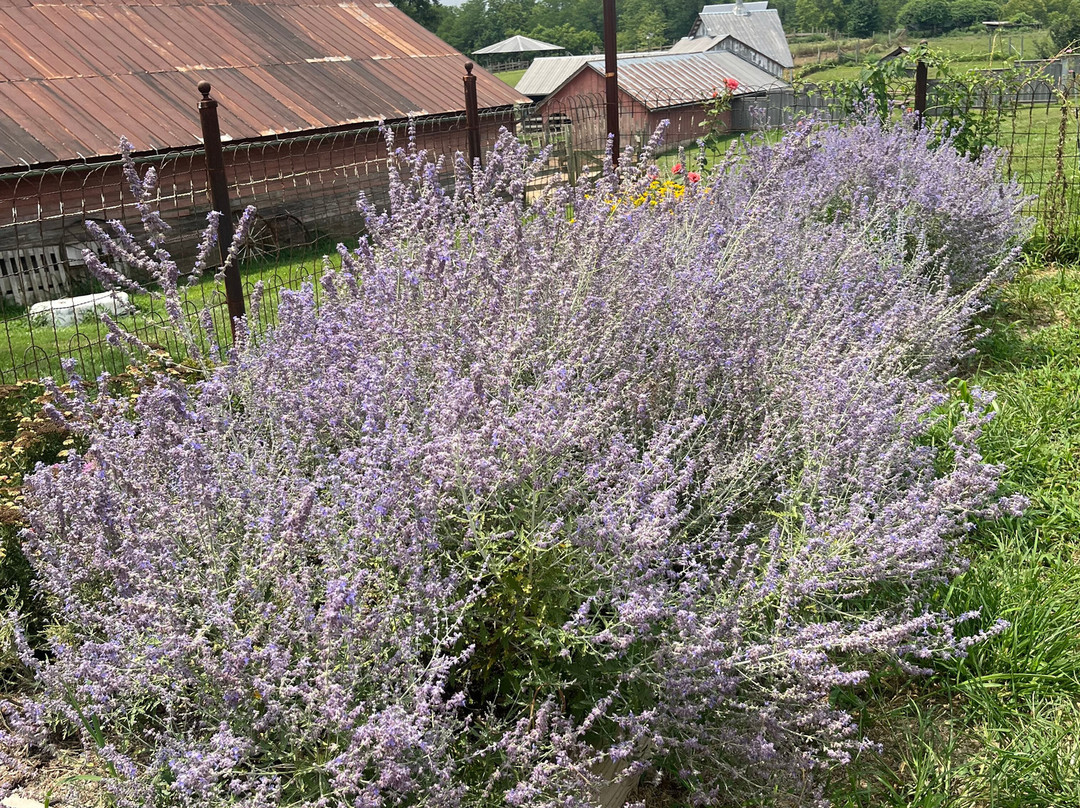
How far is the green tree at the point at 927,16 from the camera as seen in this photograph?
375ft

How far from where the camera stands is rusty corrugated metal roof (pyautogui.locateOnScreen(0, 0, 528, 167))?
1030cm

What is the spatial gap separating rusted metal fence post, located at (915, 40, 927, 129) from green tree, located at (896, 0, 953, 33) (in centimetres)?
12382

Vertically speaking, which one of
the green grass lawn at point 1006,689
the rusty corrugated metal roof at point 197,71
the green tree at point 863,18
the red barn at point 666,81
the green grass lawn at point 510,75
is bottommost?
the green grass lawn at point 1006,689

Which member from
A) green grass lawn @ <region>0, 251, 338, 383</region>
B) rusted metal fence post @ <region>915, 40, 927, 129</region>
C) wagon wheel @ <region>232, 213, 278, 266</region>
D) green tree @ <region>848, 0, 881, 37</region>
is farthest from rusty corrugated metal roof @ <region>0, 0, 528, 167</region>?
green tree @ <region>848, 0, 881, 37</region>

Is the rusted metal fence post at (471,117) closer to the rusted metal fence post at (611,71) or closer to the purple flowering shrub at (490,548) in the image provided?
the rusted metal fence post at (611,71)

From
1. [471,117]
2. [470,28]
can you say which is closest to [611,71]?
[471,117]

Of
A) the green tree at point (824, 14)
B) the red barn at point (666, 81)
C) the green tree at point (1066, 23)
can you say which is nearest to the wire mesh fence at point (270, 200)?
the red barn at point (666, 81)

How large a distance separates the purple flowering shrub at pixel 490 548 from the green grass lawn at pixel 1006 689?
210 mm

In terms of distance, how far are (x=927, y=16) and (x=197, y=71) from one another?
126 meters

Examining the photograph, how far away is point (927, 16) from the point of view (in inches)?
4589

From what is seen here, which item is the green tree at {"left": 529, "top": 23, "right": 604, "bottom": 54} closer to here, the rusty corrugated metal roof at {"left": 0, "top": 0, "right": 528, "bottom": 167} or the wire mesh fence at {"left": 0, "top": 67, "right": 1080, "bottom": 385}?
the rusty corrugated metal roof at {"left": 0, "top": 0, "right": 528, "bottom": 167}

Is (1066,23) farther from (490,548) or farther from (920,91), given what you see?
(490,548)

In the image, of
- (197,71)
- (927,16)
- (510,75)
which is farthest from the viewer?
(927,16)

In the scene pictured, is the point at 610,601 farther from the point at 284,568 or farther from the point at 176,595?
the point at 176,595
